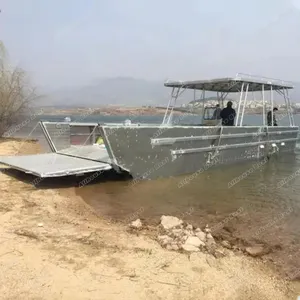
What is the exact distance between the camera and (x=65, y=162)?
398 inches

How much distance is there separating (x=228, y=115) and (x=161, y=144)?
15.3ft

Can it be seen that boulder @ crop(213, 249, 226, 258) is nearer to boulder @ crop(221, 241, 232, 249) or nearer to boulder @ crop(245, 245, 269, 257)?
boulder @ crop(221, 241, 232, 249)

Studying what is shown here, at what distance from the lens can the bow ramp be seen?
29.2 ft

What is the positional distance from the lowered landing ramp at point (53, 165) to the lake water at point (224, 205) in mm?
587

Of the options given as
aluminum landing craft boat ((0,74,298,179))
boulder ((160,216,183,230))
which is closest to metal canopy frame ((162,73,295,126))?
aluminum landing craft boat ((0,74,298,179))

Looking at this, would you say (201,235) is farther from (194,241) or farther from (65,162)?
(65,162)

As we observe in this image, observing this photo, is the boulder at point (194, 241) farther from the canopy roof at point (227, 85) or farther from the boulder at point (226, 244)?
the canopy roof at point (227, 85)

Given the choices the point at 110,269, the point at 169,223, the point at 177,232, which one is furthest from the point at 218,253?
the point at 110,269

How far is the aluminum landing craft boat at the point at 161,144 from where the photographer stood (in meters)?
9.48

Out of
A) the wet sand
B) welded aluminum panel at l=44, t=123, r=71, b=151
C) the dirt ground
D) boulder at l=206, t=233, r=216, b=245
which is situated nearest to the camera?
the dirt ground

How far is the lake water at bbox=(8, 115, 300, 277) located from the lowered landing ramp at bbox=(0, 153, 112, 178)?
587 mm

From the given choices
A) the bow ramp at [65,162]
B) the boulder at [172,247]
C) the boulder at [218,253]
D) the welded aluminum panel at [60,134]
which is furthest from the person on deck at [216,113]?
the boulder at [172,247]

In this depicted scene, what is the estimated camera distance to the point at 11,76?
71.2 feet

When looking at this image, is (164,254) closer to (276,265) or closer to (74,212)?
(276,265)
